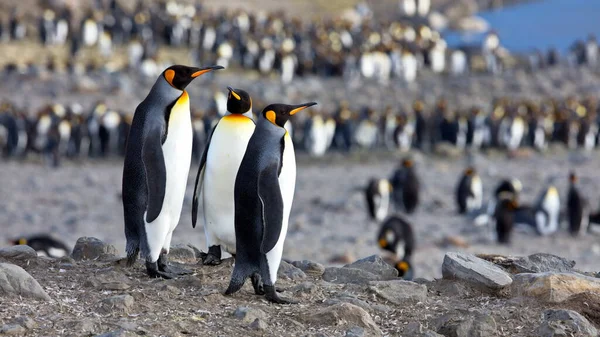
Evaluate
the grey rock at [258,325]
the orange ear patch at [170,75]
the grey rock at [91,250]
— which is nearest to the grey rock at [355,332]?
the grey rock at [258,325]

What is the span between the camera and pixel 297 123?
81.1 ft

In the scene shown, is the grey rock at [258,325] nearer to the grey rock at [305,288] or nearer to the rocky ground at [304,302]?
the rocky ground at [304,302]

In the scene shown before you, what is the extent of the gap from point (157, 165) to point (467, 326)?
1.92 metres

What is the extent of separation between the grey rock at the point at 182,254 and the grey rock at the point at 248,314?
5.07ft

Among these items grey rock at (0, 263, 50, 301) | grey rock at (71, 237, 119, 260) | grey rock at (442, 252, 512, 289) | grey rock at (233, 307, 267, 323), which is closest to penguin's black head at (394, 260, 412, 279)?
grey rock at (442, 252, 512, 289)

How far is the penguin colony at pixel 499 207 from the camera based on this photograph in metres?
14.9

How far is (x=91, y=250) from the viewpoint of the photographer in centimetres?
615

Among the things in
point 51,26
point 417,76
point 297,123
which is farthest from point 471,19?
point 297,123

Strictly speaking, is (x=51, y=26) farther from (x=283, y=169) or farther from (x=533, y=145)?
(x=283, y=169)

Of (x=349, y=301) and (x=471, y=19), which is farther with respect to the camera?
(x=471, y=19)

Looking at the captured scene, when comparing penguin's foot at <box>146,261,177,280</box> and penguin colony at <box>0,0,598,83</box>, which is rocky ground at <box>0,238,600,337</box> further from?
penguin colony at <box>0,0,598,83</box>

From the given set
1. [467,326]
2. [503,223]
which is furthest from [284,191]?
[503,223]

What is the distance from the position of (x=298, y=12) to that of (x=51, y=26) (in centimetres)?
2080

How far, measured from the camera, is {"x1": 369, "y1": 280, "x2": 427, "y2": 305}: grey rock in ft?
17.4
